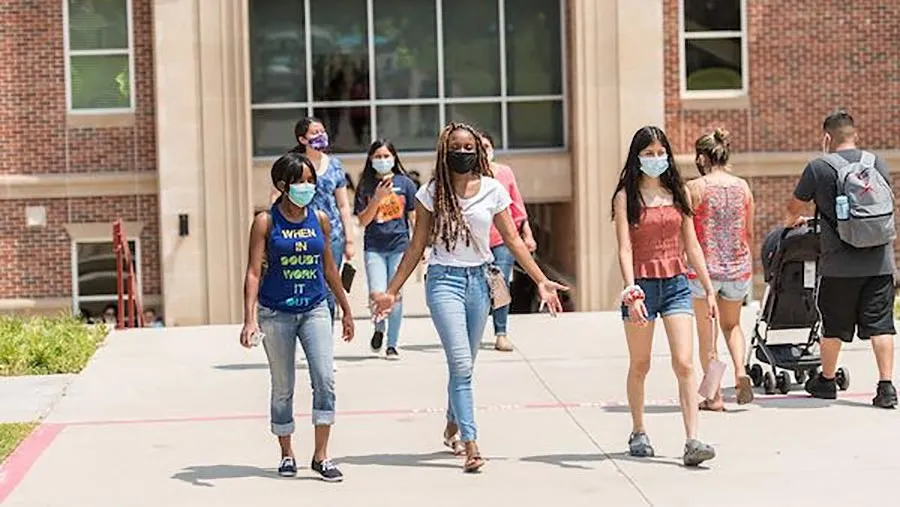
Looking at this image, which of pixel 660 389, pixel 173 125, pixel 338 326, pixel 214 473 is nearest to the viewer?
pixel 214 473

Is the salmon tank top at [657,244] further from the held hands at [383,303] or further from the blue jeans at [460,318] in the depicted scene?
the held hands at [383,303]

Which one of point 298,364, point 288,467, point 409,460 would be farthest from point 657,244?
point 298,364

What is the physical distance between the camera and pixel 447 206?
28.9ft

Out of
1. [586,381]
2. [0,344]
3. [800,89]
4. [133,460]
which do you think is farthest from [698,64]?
[133,460]

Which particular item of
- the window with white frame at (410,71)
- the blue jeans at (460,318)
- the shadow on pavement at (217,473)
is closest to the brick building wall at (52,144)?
the window with white frame at (410,71)

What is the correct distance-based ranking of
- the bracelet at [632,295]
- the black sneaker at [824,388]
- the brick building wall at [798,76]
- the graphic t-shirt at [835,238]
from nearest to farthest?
the bracelet at [632,295] < the graphic t-shirt at [835,238] < the black sneaker at [824,388] < the brick building wall at [798,76]

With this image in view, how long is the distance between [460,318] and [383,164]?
12.7 ft

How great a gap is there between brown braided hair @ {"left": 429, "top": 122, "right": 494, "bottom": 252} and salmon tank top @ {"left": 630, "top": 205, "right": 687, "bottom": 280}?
0.96m

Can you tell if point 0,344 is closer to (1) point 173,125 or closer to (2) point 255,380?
(2) point 255,380

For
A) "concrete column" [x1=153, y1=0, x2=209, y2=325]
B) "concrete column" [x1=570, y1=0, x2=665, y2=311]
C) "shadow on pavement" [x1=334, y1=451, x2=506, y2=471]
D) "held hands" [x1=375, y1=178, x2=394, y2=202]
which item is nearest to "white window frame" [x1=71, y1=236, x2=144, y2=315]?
"concrete column" [x1=153, y1=0, x2=209, y2=325]

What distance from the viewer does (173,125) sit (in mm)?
19312

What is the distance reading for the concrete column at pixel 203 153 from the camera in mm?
19219

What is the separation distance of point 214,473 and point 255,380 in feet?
11.4

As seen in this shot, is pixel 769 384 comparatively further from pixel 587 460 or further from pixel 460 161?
pixel 460 161
